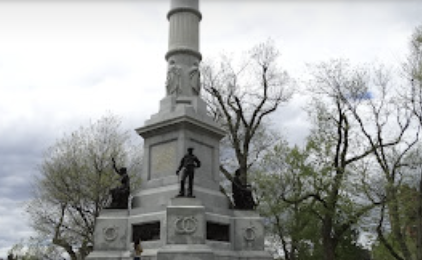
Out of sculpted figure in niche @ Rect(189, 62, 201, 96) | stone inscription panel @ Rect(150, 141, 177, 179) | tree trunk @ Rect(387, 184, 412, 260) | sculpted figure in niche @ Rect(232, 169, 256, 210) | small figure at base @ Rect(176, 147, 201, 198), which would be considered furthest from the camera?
tree trunk @ Rect(387, 184, 412, 260)

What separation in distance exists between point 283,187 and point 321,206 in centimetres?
264

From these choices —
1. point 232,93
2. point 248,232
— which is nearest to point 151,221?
point 248,232

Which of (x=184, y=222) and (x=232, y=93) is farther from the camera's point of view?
(x=232, y=93)

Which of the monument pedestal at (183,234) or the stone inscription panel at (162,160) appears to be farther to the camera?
the stone inscription panel at (162,160)

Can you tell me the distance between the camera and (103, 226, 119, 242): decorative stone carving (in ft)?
48.4

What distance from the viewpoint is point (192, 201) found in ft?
45.4

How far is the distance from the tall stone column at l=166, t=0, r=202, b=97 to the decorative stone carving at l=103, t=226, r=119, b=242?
5.69m

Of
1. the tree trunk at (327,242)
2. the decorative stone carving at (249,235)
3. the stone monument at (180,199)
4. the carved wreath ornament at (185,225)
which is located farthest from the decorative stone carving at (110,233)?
the tree trunk at (327,242)

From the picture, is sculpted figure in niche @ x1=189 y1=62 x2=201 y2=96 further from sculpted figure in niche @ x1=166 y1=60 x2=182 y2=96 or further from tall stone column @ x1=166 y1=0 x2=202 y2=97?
sculpted figure in niche @ x1=166 y1=60 x2=182 y2=96

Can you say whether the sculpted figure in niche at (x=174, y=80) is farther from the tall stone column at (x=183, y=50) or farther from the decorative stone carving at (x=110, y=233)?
the decorative stone carving at (x=110, y=233)

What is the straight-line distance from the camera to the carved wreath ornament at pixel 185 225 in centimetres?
1340

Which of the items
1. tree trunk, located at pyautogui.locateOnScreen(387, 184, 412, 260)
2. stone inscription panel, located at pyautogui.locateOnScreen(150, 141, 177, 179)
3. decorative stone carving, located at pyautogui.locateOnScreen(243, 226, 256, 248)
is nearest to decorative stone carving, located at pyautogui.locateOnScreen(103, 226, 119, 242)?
stone inscription panel, located at pyautogui.locateOnScreen(150, 141, 177, 179)

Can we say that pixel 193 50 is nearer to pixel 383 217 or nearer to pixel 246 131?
pixel 246 131

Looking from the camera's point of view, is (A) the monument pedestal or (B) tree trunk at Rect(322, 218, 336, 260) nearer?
(A) the monument pedestal
